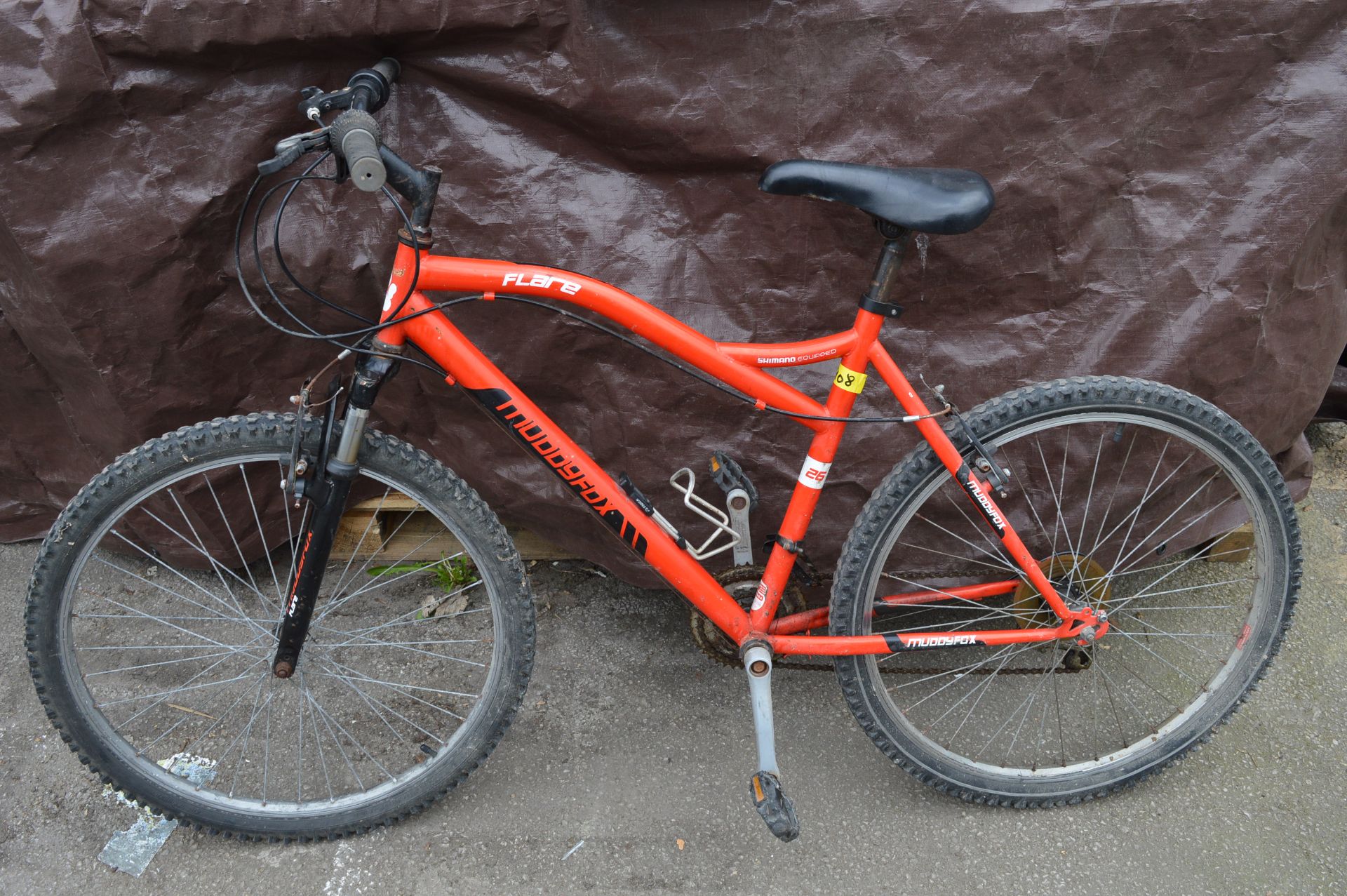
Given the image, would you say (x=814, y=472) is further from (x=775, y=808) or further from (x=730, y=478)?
(x=775, y=808)

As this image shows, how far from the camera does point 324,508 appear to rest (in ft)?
6.50

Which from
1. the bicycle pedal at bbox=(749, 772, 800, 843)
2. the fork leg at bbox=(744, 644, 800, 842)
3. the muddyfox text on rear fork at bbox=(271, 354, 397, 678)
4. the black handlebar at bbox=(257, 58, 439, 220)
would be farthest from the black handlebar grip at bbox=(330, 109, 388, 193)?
the bicycle pedal at bbox=(749, 772, 800, 843)

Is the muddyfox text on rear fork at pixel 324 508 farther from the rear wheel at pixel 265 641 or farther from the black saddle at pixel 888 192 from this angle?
the black saddle at pixel 888 192

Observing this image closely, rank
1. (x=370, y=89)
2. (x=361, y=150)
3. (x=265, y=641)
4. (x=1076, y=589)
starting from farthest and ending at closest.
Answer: (x=265, y=641), (x=1076, y=589), (x=370, y=89), (x=361, y=150)

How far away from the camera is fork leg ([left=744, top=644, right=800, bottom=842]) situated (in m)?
2.03

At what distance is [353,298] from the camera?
242 cm

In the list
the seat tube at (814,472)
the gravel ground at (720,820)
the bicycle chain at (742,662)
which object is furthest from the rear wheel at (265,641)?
the seat tube at (814,472)

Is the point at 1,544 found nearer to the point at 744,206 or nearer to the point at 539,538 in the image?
the point at 539,538

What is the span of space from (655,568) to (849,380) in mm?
620

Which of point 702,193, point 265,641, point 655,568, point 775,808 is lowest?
point 265,641

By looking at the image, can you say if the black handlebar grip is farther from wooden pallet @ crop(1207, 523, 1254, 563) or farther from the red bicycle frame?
wooden pallet @ crop(1207, 523, 1254, 563)

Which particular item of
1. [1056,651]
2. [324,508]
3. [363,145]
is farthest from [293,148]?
[1056,651]

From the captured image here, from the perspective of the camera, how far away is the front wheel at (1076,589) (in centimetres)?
207

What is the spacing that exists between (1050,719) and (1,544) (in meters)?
3.31
